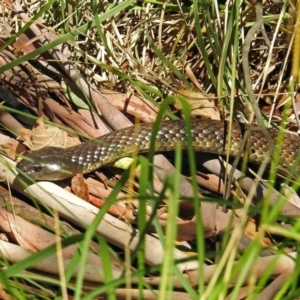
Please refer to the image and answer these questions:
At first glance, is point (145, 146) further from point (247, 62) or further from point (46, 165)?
point (247, 62)

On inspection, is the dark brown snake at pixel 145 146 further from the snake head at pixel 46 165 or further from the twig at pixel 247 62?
the twig at pixel 247 62

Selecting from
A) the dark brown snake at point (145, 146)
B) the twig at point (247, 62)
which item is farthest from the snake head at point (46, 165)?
the twig at point (247, 62)

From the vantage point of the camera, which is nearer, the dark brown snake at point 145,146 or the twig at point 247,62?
the twig at point 247,62

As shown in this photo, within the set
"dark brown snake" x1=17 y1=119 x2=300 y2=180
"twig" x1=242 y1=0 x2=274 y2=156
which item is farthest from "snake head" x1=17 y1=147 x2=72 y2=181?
"twig" x1=242 y1=0 x2=274 y2=156

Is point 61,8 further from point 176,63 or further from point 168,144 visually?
point 168,144

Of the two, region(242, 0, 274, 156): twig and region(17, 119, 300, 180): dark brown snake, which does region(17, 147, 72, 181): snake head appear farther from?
region(242, 0, 274, 156): twig

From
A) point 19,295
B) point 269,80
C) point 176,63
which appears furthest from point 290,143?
point 19,295

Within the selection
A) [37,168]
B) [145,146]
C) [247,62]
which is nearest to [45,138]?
[37,168]

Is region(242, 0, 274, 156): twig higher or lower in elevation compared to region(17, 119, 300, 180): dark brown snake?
higher
